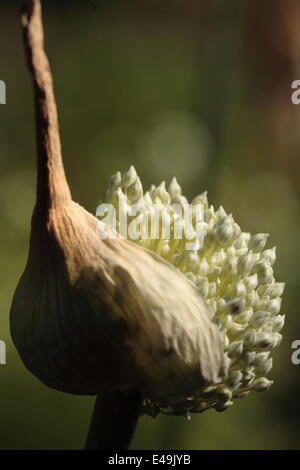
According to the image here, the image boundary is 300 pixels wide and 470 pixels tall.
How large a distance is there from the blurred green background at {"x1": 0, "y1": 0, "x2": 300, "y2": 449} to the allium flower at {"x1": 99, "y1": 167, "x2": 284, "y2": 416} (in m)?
0.47

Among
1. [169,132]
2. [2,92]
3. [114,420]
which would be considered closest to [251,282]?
[114,420]

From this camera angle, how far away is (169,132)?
117 cm

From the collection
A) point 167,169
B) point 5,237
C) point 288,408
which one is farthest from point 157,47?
point 288,408

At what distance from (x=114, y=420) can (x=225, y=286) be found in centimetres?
10

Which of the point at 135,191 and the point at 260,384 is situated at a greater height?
the point at 135,191

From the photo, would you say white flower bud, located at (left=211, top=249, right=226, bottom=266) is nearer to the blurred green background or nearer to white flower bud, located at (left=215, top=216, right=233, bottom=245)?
white flower bud, located at (left=215, top=216, right=233, bottom=245)

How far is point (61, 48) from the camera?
115 cm

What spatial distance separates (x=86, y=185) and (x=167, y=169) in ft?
0.46

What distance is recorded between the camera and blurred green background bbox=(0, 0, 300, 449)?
947 mm

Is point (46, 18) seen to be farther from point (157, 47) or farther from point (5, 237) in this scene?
point (5, 237)

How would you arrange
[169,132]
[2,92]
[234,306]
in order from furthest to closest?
[169,132] < [2,92] < [234,306]

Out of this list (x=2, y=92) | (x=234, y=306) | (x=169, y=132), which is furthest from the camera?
(x=169, y=132)

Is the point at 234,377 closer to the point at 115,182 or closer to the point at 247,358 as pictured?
the point at 247,358

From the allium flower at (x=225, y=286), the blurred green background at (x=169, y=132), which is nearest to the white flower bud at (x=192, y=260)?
the allium flower at (x=225, y=286)
